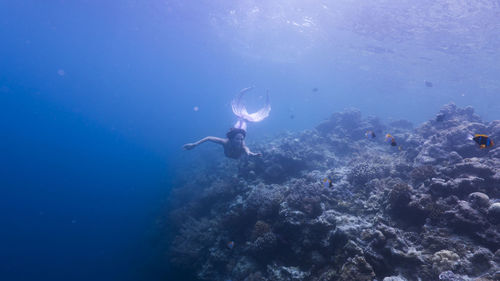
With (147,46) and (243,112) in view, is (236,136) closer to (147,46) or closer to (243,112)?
(243,112)

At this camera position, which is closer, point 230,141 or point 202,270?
point 202,270

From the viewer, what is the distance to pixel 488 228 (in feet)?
12.9

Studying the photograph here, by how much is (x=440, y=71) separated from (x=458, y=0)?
23.1 metres

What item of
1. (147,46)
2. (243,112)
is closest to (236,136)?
(243,112)

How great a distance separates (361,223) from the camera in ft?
17.1

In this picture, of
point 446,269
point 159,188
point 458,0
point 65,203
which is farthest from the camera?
point 65,203

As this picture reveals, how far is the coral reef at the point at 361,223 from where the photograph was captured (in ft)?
12.4

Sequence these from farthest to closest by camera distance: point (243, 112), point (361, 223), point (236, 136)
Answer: point (243, 112), point (236, 136), point (361, 223)

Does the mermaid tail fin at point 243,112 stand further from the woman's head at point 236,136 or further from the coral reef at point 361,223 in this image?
the coral reef at point 361,223

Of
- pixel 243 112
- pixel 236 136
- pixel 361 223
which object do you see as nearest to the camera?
pixel 361 223

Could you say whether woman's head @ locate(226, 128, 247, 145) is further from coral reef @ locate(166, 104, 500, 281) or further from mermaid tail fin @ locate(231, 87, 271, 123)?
coral reef @ locate(166, 104, 500, 281)

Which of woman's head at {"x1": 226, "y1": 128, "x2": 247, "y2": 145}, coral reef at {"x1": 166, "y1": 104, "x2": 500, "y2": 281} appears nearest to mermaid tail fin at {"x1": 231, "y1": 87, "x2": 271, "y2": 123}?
woman's head at {"x1": 226, "y1": 128, "x2": 247, "y2": 145}

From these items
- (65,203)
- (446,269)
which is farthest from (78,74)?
(446,269)

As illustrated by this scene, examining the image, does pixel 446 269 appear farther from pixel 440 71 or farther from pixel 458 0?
pixel 440 71
